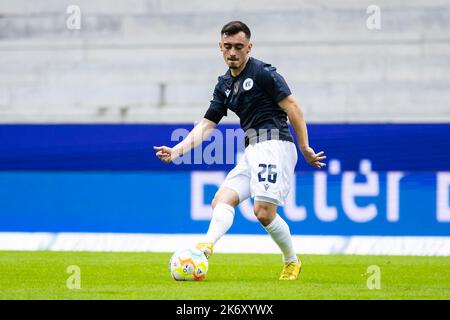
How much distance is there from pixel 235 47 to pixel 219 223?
4.45 ft

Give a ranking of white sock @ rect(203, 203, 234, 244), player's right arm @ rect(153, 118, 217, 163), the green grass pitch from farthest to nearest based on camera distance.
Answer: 1. player's right arm @ rect(153, 118, 217, 163)
2. white sock @ rect(203, 203, 234, 244)
3. the green grass pitch

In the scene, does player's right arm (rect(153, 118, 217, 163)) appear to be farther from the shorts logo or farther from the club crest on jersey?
the shorts logo

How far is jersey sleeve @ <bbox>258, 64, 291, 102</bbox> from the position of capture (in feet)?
25.5

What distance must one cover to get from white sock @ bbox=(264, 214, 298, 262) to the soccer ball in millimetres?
614

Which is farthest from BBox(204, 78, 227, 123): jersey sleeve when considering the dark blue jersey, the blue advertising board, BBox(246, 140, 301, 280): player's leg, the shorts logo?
the blue advertising board

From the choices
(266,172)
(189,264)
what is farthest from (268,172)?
(189,264)

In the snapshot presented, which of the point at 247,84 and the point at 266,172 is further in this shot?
the point at 247,84

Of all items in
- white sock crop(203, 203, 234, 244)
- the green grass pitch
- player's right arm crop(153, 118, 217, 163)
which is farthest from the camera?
player's right arm crop(153, 118, 217, 163)

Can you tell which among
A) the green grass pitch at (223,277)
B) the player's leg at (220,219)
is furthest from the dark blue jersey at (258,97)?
the green grass pitch at (223,277)

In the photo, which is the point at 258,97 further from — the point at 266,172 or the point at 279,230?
the point at 279,230

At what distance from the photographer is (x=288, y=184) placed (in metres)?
7.90

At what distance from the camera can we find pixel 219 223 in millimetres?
7676

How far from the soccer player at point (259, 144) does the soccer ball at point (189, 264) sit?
0.11 meters

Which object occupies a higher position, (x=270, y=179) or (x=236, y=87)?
(x=236, y=87)
